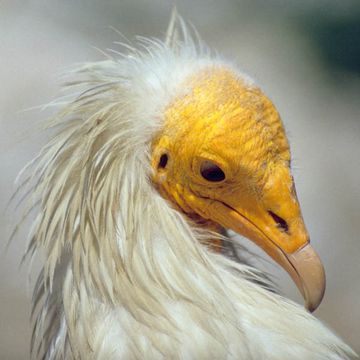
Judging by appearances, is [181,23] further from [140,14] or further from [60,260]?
[140,14]

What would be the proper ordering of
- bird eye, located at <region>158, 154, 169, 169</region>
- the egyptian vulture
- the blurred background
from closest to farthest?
the egyptian vulture
bird eye, located at <region>158, 154, 169, 169</region>
the blurred background

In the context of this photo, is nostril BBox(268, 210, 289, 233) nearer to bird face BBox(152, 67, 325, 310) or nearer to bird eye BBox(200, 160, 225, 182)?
bird face BBox(152, 67, 325, 310)

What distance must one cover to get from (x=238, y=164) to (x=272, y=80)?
334 centimetres

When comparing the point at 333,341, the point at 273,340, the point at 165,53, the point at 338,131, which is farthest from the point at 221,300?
the point at 338,131

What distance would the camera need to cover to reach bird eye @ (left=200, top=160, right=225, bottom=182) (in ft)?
8.34

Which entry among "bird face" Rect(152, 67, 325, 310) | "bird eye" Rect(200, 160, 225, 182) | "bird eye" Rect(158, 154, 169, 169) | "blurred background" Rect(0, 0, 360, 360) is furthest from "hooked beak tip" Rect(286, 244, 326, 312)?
"blurred background" Rect(0, 0, 360, 360)

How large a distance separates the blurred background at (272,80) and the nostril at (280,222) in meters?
2.03

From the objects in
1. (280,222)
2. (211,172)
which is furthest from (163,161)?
(280,222)

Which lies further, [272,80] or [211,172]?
[272,80]

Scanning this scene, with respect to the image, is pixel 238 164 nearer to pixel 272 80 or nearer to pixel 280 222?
pixel 280 222

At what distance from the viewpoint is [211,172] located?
101 inches

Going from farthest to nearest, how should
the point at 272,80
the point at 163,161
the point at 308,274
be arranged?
the point at 272,80
the point at 163,161
the point at 308,274

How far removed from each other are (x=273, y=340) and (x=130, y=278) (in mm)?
406

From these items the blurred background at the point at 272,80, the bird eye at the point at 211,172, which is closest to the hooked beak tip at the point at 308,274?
the bird eye at the point at 211,172
